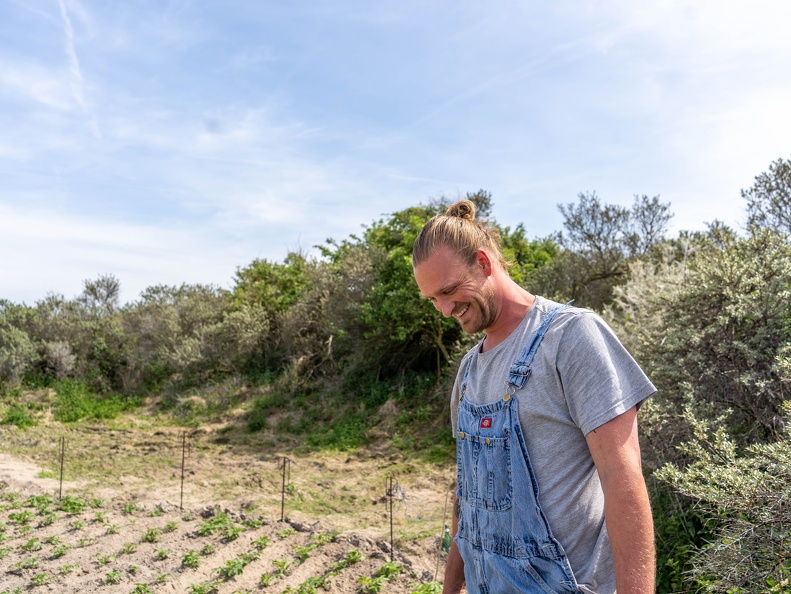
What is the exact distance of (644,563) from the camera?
1344mm

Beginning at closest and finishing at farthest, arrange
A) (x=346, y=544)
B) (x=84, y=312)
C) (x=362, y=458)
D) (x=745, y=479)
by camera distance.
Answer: (x=745, y=479) → (x=346, y=544) → (x=362, y=458) → (x=84, y=312)

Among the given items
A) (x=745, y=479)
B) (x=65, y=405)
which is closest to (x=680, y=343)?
(x=745, y=479)

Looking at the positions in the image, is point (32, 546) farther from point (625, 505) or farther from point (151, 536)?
point (625, 505)

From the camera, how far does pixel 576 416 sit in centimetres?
145

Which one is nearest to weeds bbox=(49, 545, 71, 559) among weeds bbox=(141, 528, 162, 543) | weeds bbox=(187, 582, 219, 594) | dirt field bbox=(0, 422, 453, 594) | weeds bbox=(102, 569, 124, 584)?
dirt field bbox=(0, 422, 453, 594)

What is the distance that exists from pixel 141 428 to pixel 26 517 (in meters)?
6.85

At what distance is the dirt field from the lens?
512cm

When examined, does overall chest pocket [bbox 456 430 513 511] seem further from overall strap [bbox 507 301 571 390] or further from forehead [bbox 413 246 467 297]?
forehead [bbox 413 246 467 297]

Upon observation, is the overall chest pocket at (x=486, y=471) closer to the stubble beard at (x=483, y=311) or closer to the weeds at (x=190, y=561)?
the stubble beard at (x=483, y=311)

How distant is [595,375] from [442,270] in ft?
1.61

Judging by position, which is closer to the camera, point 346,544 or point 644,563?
point 644,563

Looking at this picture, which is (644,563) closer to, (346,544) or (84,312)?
(346,544)

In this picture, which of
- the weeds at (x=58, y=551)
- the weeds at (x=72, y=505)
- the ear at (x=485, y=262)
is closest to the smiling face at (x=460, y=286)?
the ear at (x=485, y=262)

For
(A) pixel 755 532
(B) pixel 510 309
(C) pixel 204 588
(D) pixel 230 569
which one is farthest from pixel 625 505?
(D) pixel 230 569
